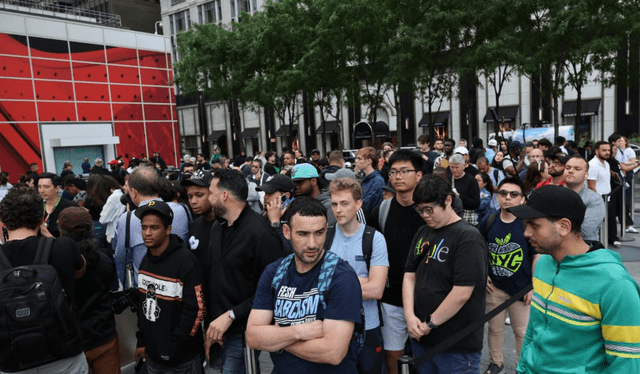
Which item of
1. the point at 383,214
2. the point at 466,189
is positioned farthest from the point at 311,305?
the point at 466,189

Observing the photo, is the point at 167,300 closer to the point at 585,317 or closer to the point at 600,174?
the point at 585,317

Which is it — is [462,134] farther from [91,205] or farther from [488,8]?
[91,205]

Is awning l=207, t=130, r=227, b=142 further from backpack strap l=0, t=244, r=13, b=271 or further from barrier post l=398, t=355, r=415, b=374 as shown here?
barrier post l=398, t=355, r=415, b=374

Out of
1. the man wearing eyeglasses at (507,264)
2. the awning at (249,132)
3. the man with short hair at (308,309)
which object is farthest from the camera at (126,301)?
the awning at (249,132)

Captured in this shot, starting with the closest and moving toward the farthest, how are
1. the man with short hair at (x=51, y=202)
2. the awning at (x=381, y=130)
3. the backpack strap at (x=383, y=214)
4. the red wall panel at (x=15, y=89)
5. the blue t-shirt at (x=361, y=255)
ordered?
1. the blue t-shirt at (x=361, y=255)
2. the backpack strap at (x=383, y=214)
3. the man with short hair at (x=51, y=202)
4. the red wall panel at (x=15, y=89)
5. the awning at (x=381, y=130)

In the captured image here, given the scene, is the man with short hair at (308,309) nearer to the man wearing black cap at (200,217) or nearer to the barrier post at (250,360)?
the barrier post at (250,360)

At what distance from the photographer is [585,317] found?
2254 millimetres

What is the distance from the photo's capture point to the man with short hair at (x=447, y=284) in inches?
128

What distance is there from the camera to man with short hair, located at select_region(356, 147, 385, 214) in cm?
596

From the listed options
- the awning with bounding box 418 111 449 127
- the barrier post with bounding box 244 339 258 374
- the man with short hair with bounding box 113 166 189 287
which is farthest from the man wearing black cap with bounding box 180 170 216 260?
the awning with bounding box 418 111 449 127

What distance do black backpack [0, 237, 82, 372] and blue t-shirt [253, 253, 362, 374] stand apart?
A: 146 cm

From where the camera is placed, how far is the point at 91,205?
6.79m

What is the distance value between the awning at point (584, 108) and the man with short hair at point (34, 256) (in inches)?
1396

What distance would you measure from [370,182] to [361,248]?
8.91 feet
